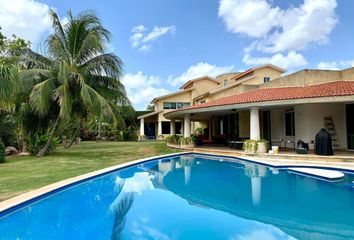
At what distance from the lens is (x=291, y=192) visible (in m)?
9.55

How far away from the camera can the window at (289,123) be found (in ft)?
62.2

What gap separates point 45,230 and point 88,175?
4.59 m

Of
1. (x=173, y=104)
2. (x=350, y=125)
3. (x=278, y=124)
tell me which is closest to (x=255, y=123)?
(x=278, y=124)

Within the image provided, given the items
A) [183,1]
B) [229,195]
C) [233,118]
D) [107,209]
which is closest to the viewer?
[107,209]

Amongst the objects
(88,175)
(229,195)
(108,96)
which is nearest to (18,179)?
(88,175)

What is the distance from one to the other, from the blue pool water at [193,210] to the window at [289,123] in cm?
731

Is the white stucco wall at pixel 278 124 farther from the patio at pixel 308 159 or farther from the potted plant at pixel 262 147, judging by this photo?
the patio at pixel 308 159

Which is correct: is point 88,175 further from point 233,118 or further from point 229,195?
point 233,118

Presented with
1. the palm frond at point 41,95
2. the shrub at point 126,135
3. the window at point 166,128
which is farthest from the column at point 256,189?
the window at point 166,128

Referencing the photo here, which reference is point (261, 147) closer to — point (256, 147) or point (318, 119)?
point (256, 147)

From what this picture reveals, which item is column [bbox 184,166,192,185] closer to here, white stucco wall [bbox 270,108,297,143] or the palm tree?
the palm tree

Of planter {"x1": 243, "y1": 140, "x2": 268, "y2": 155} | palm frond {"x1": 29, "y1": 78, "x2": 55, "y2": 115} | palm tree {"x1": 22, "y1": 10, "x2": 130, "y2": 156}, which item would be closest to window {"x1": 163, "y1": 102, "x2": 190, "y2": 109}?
palm tree {"x1": 22, "y1": 10, "x2": 130, "y2": 156}

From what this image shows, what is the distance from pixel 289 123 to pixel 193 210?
44.7 ft

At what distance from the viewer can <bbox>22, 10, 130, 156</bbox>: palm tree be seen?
17.5 metres
